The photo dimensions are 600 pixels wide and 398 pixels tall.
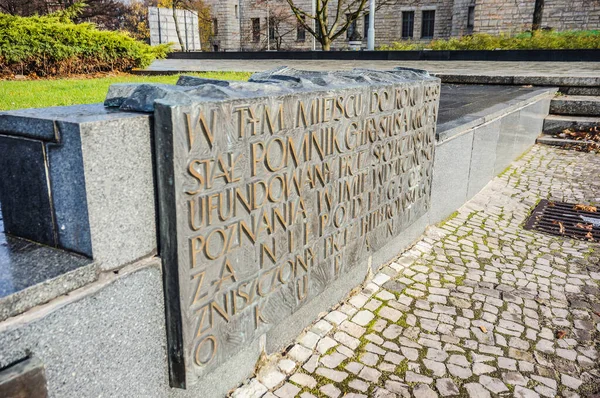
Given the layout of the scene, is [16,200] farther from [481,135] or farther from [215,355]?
[481,135]

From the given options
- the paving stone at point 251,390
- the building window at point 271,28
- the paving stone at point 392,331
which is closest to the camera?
the paving stone at point 251,390

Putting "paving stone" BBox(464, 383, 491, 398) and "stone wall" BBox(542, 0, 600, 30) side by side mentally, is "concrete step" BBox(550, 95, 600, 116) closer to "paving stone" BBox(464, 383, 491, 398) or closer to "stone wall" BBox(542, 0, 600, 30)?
"paving stone" BBox(464, 383, 491, 398)

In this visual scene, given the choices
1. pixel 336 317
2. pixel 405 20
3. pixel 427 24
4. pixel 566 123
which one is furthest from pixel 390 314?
pixel 405 20

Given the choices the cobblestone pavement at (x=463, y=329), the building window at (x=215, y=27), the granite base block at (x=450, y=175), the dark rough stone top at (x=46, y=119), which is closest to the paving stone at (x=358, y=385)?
the cobblestone pavement at (x=463, y=329)

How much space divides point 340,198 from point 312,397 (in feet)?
3.76

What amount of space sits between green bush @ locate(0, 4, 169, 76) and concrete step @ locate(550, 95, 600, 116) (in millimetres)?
9955

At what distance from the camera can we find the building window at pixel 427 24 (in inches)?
1583

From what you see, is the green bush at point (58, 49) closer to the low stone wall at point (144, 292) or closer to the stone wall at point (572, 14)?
the low stone wall at point (144, 292)

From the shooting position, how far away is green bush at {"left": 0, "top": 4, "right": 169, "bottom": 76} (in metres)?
10.8

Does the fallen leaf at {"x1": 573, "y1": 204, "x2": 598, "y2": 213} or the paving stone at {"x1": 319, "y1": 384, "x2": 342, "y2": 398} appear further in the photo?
the fallen leaf at {"x1": 573, "y1": 204, "x2": 598, "y2": 213}

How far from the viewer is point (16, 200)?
1938mm

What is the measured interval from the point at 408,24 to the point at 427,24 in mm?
1546

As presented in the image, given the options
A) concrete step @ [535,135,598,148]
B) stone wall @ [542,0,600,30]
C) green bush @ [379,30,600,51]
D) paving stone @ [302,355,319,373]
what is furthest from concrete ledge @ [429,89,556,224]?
stone wall @ [542,0,600,30]

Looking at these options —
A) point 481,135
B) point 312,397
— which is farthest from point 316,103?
point 481,135
